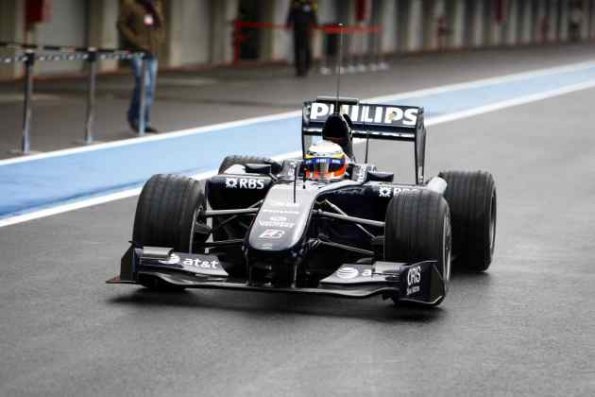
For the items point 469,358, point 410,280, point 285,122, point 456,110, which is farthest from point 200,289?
point 456,110

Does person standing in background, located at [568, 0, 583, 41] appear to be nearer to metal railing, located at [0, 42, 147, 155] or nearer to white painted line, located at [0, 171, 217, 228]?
metal railing, located at [0, 42, 147, 155]

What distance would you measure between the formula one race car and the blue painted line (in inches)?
142

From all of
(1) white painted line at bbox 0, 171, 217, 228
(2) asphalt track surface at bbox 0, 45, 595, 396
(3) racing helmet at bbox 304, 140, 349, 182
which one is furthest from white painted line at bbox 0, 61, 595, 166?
→ (3) racing helmet at bbox 304, 140, 349, 182

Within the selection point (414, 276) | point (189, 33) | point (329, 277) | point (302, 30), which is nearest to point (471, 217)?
point (414, 276)

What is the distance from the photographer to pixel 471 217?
10.4 metres

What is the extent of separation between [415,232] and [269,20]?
34274 millimetres

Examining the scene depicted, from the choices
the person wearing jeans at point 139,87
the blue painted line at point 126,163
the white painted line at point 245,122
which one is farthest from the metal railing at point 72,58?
the blue painted line at point 126,163

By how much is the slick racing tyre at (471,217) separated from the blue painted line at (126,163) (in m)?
4.15

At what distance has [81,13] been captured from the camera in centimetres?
3322

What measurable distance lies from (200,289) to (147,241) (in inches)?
17.6

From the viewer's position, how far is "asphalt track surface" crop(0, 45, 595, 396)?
7262mm

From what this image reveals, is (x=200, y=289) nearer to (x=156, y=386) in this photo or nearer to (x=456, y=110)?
(x=156, y=386)

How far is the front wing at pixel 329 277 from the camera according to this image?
28.7 feet

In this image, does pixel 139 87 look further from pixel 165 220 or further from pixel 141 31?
pixel 165 220
